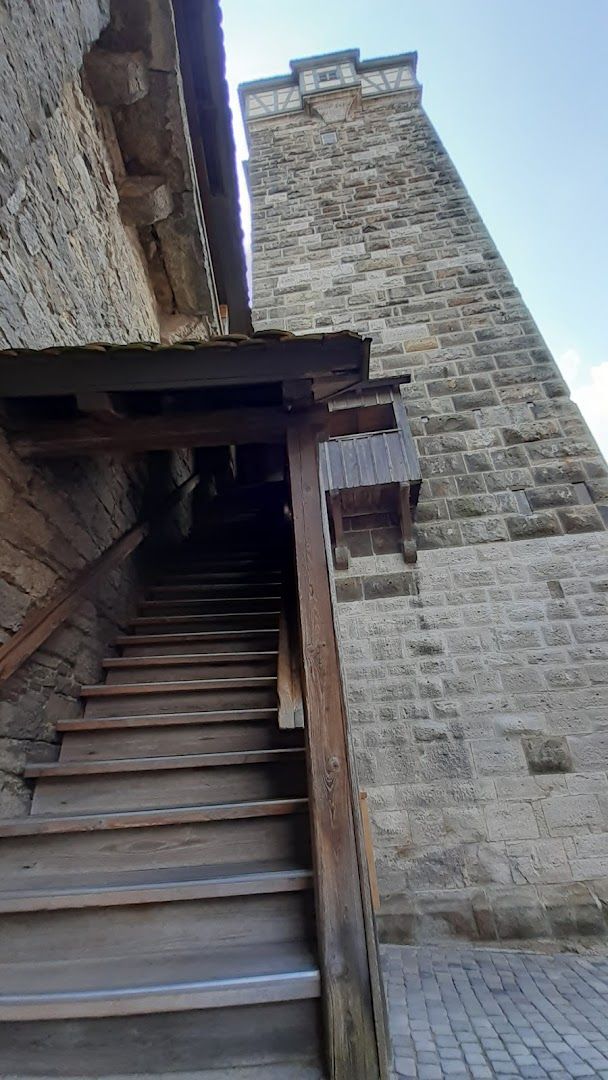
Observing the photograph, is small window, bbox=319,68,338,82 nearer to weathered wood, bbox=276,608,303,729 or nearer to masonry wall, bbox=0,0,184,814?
masonry wall, bbox=0,0,184,814

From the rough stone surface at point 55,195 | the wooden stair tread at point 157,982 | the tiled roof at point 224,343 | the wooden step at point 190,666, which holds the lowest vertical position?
the wooden stair tread at point 157,982

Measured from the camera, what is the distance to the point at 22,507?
2066mm

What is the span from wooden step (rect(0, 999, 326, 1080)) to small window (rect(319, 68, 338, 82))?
9736mm

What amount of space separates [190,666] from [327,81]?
8550 millimetres

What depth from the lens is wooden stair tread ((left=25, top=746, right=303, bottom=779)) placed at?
2.04m

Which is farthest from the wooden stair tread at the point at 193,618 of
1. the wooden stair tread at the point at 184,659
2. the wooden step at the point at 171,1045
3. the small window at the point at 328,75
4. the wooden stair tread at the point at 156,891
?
the small window at the point at 328,75

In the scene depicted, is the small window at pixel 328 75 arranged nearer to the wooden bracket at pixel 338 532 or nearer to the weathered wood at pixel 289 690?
the wooden bracket at pixel 338 532

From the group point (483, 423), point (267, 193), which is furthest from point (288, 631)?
point (267, 193)

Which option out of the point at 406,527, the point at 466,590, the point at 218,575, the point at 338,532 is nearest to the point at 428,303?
the point at 406,527

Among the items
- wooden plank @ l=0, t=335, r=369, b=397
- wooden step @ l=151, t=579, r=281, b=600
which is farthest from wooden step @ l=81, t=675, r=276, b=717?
wooden plank @ l=0, t=335, r=369, b=397

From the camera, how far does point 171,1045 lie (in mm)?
1264

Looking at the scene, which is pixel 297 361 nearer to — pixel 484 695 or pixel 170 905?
pixel 170 905

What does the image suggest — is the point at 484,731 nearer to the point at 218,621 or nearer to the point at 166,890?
the point at 218,621

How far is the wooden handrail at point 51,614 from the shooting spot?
196cm
